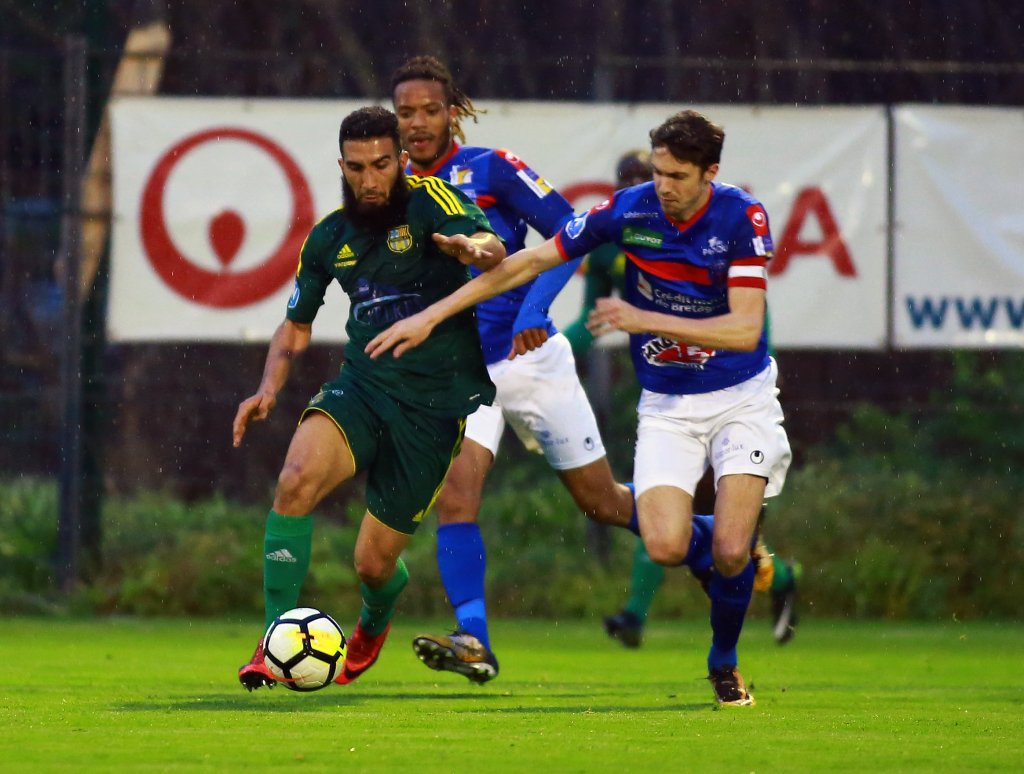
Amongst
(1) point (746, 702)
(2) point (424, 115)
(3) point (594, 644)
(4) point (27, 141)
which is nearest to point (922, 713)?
(1) point (746, 702)

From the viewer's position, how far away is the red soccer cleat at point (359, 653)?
23.3 ft

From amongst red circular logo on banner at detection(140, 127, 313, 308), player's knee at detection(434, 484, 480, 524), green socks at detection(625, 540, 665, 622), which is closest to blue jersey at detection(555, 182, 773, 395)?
player's knee at detection(434, 484, 480, 524)

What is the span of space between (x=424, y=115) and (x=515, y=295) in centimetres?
82

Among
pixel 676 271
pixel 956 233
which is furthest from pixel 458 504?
pixel 956 233

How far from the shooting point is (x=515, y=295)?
774 centimetres

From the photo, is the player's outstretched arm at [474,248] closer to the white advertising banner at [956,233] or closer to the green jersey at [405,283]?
the green jersey at [405,283]

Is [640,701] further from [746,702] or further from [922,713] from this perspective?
[922,713]

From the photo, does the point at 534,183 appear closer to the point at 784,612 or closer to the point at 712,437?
the point at 712,437

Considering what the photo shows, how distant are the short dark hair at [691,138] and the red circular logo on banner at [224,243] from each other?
4979mm

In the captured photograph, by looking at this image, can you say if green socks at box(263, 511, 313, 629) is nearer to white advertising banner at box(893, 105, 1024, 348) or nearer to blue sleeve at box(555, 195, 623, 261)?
blue sleeve at box(555, 195, 623, 261)

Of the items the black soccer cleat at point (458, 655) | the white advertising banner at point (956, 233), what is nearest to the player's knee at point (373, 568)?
the black soccer cleat at point (458, 655)

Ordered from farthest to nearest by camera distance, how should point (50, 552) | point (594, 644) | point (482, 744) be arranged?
point (50, 552), point (594, 644), point (482, 744)

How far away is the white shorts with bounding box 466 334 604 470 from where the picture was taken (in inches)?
305

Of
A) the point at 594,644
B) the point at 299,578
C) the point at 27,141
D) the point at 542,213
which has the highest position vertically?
the point at 27,141
